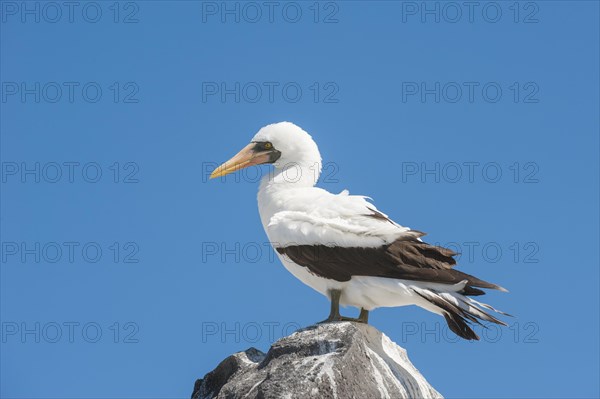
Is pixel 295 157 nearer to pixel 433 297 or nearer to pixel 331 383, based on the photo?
pixel 433 297

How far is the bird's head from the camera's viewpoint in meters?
12.3

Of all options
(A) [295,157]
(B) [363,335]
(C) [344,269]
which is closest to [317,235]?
(C) [344,269]

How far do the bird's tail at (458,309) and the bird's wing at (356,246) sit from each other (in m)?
0.16

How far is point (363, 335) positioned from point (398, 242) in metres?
1.21

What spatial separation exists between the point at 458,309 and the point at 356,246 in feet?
4.78

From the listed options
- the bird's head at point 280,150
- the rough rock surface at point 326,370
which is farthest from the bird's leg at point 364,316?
the bird's head at point 280,150

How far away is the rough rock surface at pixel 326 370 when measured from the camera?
8.70m

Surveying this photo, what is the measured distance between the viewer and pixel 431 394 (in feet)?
32.9

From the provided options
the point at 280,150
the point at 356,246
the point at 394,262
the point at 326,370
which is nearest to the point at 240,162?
the point at 280,150

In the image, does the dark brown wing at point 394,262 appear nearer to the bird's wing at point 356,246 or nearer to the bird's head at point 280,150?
the bird's wing at point 356,246

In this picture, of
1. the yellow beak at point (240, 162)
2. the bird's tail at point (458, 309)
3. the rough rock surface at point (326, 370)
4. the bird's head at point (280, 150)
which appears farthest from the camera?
the yellow beak at point (240, 162)

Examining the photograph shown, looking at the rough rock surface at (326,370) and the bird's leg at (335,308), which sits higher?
the bird's leg at (335,308)

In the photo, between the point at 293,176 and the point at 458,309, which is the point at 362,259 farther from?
the point at 293,176

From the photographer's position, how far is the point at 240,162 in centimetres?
1290
